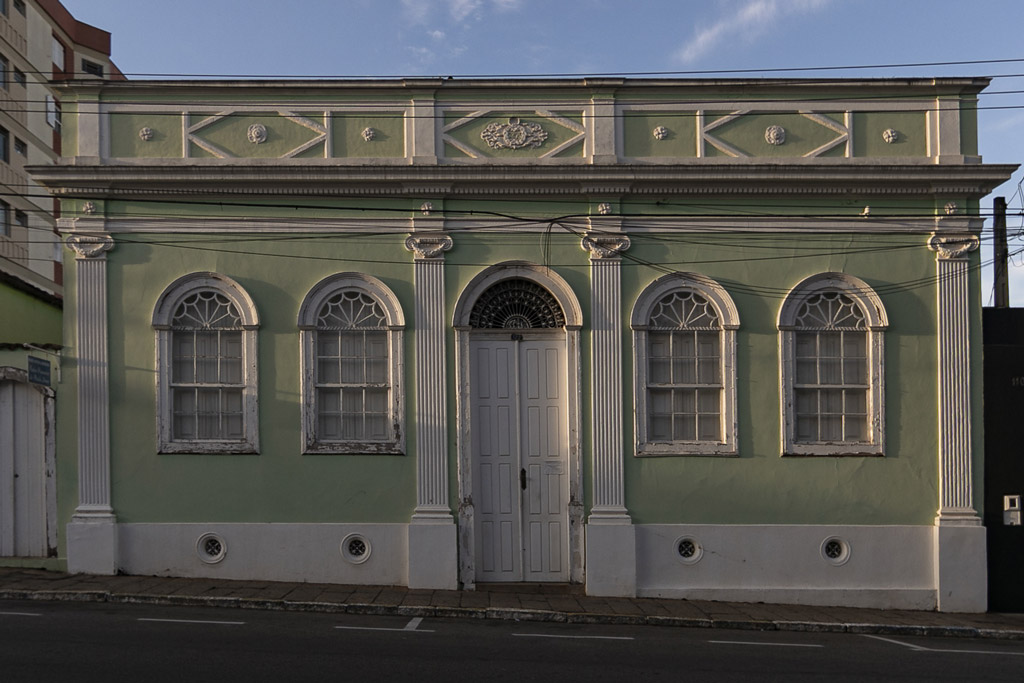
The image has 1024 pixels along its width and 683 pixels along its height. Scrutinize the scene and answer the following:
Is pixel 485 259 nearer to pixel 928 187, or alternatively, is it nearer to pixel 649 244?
pixel 649 244

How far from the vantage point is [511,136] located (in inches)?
441

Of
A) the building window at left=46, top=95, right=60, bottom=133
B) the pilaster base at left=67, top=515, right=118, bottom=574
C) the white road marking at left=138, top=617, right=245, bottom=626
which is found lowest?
the white road marking at left=138, top=617, right=245, bottom=626

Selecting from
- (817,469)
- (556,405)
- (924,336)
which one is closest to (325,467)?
(556,405)

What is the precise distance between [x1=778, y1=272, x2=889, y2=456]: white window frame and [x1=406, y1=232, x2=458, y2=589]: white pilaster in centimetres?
407

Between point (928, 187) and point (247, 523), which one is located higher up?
point (928, 187)

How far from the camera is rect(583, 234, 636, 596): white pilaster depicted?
10.8 m

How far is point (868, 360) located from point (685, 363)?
7.22ft

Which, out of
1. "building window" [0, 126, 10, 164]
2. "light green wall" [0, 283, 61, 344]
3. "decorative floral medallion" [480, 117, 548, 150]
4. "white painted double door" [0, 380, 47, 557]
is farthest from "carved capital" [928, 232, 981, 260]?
"building window" [0, 126, 10, 164]

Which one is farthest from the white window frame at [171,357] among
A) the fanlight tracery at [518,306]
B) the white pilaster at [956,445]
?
the white pilaster at [956,445]

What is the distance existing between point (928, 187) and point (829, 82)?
5.70ft

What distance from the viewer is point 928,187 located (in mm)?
11148

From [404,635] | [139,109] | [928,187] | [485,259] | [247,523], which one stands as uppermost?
[139,109]

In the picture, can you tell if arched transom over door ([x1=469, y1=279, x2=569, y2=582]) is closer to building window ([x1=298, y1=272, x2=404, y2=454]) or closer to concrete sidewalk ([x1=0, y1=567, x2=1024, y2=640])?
concrete sidewalk ([x1=0, y1=567, x2=1024, y2=640])

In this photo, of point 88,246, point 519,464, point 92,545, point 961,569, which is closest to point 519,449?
point 519,464
